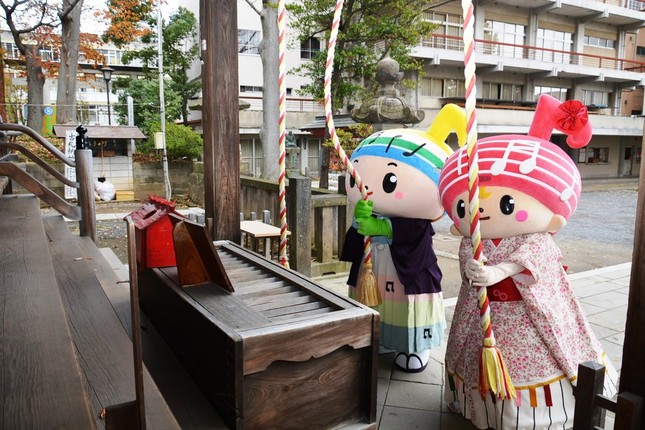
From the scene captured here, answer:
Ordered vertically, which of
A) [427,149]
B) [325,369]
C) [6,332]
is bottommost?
[325,369]

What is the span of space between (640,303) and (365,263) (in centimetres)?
211

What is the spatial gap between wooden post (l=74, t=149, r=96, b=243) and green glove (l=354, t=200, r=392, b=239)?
3408mm

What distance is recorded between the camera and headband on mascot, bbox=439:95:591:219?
9.57 feet

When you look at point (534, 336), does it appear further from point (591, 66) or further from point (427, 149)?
point (591, 66)

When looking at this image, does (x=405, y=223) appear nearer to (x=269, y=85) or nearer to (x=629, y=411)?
(x=629, y=411)

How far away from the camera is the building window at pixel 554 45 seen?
1071 inches

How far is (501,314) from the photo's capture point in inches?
119

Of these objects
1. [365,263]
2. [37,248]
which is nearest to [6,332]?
[37,248]

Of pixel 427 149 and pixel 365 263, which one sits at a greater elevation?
pixel 427 149

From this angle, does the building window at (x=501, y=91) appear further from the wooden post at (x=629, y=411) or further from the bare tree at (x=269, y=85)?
the wooden post at (x=629, y=411)

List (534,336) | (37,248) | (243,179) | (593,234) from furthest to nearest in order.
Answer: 1. (593,234)
2. (243,179)
3. (37,248)
4. (534,336)

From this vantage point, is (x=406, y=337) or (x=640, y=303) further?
(x=406, y=337)

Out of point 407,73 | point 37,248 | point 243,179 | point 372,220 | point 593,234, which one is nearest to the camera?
point 37,248

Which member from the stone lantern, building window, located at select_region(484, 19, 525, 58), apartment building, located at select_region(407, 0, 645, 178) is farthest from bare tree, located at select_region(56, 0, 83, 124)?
building window, located at select_region(484, 19, 525, 58)
